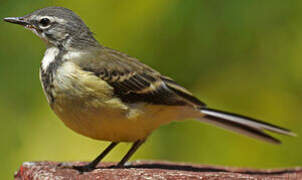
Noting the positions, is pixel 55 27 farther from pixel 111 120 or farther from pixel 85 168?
pixel 85 168

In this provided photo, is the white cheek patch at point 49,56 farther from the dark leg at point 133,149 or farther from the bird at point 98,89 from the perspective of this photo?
the dark leg at point 133,149

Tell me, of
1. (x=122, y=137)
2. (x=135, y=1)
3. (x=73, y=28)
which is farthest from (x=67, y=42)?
(x=135, y=1)

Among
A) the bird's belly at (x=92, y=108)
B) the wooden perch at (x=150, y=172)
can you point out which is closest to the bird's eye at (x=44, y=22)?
the bird's belly at (x=92, y=108)

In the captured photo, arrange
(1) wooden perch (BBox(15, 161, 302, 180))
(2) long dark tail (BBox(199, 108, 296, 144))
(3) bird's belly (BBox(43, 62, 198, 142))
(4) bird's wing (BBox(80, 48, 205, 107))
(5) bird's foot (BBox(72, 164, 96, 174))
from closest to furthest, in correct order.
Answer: (1) wooden perch (BBox(15, 161, 302, 180)), (3) bird's belly (BBox(43, 62, 198, 142)), (5) bird's foot (BBox(72, 164, 96, 174)), (4) bird's wing (BBox(80, 48, 205, 107)), (2) long dark tail (BBox(199, 108, 296, 144))

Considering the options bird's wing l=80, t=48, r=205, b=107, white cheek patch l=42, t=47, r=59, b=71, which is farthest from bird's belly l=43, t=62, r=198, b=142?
white cheek patch l=42, t=47, r=59, b=71

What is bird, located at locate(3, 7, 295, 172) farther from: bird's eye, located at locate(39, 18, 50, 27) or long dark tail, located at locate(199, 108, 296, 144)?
long dark tail, located at locate(199, 108, 296, 144)

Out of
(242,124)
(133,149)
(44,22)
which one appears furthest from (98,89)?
(242,124)

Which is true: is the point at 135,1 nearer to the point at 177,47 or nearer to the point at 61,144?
the point at 177,47
